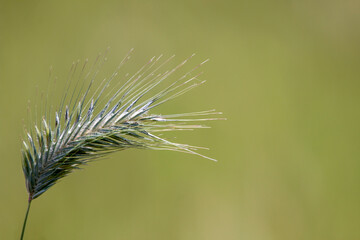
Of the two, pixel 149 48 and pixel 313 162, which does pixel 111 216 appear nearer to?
pixel 149 48

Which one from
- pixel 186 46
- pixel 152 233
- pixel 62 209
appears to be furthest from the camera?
pixel 186 46

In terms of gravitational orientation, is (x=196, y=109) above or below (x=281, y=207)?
above

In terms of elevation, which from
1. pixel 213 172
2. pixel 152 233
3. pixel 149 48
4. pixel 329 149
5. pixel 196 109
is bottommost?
pixel 152 233

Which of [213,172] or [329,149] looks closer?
[213,172]

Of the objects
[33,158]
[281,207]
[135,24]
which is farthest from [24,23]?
[281,207]

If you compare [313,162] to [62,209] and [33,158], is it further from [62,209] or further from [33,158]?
[33,158]

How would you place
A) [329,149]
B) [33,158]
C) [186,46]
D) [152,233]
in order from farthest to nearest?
[329,149] → [186,46] → [152,233] → [33,158]
